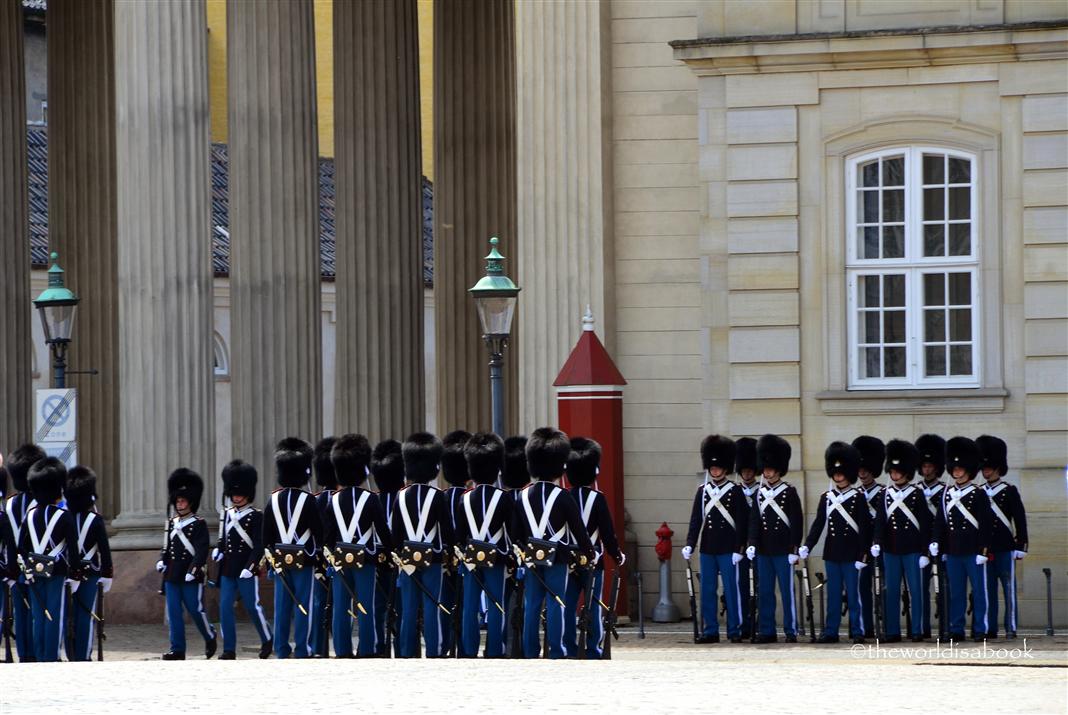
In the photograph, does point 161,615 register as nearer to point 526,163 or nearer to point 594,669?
point 526,163

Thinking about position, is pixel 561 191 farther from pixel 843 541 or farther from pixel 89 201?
pixel 89 201

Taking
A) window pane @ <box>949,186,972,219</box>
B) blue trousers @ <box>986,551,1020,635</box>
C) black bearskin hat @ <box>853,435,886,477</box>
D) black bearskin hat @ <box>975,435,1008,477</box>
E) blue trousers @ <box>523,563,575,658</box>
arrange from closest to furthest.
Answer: blue trousers @ <box>523,563,575,658</box>, blue trousers @ <box>986,551,1020,635</box>, black bearskin hat @ <box>975,435,1008,477</box>, black bearskin hat @ <box>853,435,886,477</box>, window pane @ <box>949,186,972,219</box>

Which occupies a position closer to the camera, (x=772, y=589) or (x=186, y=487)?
(x=772, y=589)

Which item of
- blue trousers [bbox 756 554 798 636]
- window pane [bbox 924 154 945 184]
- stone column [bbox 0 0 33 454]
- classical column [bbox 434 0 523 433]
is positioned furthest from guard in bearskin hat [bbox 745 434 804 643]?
stone column [bbox 0 0 33 454]

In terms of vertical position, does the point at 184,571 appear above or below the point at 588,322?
below

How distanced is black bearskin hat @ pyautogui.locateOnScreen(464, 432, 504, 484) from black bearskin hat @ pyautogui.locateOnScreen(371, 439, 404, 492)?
2.36 feet

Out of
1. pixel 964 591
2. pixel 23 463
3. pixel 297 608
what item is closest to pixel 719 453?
pixel 964 591

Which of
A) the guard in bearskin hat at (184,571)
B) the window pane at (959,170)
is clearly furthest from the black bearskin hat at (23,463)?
the window pane at (959,170)

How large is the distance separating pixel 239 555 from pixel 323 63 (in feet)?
79.2

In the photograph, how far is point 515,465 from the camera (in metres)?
19.1

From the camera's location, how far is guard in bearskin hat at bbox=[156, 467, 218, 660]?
2077 cm

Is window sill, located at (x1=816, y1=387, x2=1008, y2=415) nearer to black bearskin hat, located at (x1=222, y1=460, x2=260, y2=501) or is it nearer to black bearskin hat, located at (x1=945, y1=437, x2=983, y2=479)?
black bearskin hat, located at (x1=945, y1=437, x2=983, y2=479)

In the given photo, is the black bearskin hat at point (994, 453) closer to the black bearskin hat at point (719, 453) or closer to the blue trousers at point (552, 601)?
the black bearskin hat at point (719, 453)

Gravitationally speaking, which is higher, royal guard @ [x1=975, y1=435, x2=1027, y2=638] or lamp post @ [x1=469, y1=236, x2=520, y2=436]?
lamp post @ [x1=469, y1=236, x2=520, y2=436]
